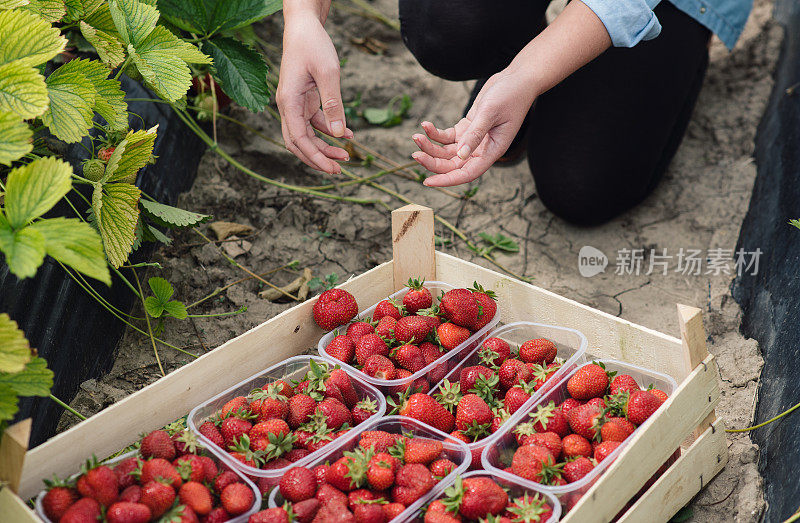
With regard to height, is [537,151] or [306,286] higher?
[537,151]

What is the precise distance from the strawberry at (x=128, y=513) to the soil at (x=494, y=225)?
514 mm

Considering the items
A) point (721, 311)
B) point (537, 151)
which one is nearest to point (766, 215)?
point (721, 311)

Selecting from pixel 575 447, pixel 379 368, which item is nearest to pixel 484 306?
pixel 379 368

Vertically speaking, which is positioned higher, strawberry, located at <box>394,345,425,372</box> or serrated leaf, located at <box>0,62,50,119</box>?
serrated leaf, located at <box>0,62,50,119</box>

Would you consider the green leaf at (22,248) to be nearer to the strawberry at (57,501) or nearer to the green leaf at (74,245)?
the green leaf at (74,245)

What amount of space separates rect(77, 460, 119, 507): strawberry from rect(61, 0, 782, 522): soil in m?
0.45

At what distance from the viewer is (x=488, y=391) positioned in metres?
1.37

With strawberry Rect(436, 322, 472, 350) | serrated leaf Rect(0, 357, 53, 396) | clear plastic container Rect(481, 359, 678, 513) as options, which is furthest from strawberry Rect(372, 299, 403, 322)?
serrated leaf Rect(0, 357, 53, 396)

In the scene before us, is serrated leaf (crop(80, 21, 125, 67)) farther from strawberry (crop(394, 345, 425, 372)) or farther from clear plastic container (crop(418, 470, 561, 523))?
clear plastic container (crop(418, 470, 561, 523))

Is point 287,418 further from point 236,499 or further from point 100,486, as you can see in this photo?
point 100,486

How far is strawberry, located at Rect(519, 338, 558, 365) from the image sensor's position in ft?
4.68

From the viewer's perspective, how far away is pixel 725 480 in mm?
1416

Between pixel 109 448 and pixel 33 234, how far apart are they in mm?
431

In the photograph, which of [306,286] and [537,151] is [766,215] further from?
[306,286]
